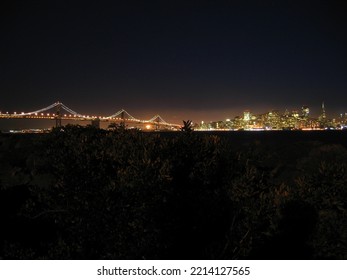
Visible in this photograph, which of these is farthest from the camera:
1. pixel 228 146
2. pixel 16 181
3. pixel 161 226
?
pixel 16 181

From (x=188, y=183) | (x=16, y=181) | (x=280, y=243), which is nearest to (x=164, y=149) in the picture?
(x=188, y=183)

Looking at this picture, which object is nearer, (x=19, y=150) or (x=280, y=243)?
(x=280, y=243)

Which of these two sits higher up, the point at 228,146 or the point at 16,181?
the point at 228,146

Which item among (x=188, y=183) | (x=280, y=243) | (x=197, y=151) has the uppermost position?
(x=197, y=151)
